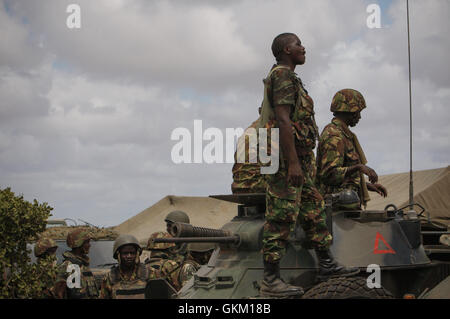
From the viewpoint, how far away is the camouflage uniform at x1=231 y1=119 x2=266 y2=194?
6.67 meters

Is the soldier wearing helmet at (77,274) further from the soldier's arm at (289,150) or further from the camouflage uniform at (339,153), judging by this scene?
the soldier's arm at (289,150)

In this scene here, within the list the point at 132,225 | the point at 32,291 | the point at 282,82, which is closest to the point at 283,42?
the point at 282,82

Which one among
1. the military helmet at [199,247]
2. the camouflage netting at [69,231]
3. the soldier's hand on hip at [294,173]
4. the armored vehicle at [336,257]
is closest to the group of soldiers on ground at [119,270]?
the military helmet at [199,247]

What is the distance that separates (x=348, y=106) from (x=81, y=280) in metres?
3.71

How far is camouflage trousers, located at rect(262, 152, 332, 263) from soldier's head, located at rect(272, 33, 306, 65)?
2.83 feet

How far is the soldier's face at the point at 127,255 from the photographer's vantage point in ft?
22.5

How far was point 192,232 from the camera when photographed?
5.28 m

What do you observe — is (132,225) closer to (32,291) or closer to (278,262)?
(32,291)

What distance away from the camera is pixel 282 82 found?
203 inches

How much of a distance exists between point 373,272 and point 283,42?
2207 millimetres

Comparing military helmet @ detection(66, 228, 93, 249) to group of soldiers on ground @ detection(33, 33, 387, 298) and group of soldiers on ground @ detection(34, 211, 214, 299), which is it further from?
group of soldiers on ground @ detection(33, 33, 387, 298)

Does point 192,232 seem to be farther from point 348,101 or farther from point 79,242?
point 79,242

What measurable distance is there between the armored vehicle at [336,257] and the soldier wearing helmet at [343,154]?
0.45 meters
